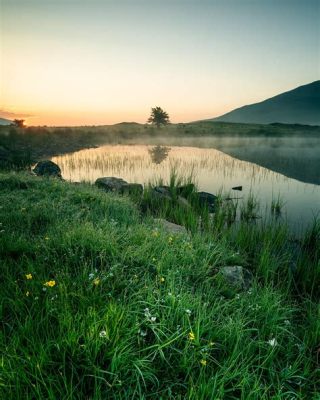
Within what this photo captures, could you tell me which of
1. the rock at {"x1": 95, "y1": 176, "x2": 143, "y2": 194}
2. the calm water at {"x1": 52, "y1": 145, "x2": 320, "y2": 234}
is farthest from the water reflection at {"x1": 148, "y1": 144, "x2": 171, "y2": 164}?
the rock at {"x1": 95, "y1": 176, "x2": 143, "y2": 194}

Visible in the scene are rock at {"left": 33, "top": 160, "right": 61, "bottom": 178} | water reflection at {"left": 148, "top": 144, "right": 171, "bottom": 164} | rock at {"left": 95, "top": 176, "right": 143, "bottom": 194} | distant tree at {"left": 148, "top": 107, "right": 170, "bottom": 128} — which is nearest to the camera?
rock at {"left": 95, "top": 176, "right": 143, "bottom": 194}

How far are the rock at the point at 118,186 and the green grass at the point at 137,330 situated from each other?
22.5ft

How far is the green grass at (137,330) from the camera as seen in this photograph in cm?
226

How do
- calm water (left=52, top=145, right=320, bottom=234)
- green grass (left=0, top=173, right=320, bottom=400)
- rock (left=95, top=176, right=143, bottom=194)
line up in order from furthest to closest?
rock (left=95, top=176, right=143, bottom=194)
calm water (left=52, top=145, right=320, bottom=234)
green grass (left=0, top=173, right=320, bottom=400)

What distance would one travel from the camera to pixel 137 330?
8.78ft

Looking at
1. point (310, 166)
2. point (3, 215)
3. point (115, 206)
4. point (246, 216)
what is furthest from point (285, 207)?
point (310, 166)

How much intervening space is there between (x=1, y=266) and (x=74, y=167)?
17892 mm

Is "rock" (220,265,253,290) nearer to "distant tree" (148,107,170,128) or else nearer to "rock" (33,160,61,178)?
"rock" (33,160,61,178)

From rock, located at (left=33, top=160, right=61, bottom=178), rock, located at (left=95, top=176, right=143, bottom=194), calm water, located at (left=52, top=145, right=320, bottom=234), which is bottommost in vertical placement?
calm water, located at (left=52, top=145, right=320, bottom=234)

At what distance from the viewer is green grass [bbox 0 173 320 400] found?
2.26m

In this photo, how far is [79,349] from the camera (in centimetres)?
232

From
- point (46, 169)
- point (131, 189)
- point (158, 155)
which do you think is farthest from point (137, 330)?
point (158, 155)

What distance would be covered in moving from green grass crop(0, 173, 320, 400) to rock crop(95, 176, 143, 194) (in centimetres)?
687

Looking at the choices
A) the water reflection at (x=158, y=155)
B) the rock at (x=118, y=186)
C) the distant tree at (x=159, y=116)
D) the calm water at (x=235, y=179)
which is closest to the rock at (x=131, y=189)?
the rock at (x=118, y=186)
